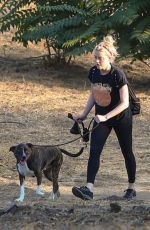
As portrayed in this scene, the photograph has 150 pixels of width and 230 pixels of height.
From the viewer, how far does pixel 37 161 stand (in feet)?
25.7

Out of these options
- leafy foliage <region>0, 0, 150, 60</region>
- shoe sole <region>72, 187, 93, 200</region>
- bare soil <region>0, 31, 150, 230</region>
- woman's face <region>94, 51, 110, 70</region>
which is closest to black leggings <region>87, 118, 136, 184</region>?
shoe sole <region>72, 187, 93, 200</region>

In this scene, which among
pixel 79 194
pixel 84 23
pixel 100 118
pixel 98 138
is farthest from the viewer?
pixel 84 23

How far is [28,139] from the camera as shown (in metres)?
11.1

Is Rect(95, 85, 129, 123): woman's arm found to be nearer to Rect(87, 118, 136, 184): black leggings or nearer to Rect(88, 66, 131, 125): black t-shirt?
Rect(88, 66, 131, 125): black t-shirt

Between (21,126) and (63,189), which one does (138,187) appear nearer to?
(63,189)

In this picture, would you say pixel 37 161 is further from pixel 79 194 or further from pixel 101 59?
pixel 101 59

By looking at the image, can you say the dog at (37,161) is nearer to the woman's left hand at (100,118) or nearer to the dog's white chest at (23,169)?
the dog's white chest at (23,169)

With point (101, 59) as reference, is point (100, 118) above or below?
below

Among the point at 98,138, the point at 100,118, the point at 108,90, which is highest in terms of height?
the point at 108,90

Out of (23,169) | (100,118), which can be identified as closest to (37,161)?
(23,169)

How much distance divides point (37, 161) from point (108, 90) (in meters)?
1.23

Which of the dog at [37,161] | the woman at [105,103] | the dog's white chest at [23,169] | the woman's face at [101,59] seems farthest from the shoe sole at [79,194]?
the woman's face at [101,59]

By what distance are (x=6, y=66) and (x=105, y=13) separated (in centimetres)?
283

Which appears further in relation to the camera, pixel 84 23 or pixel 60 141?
pixel 84 23
